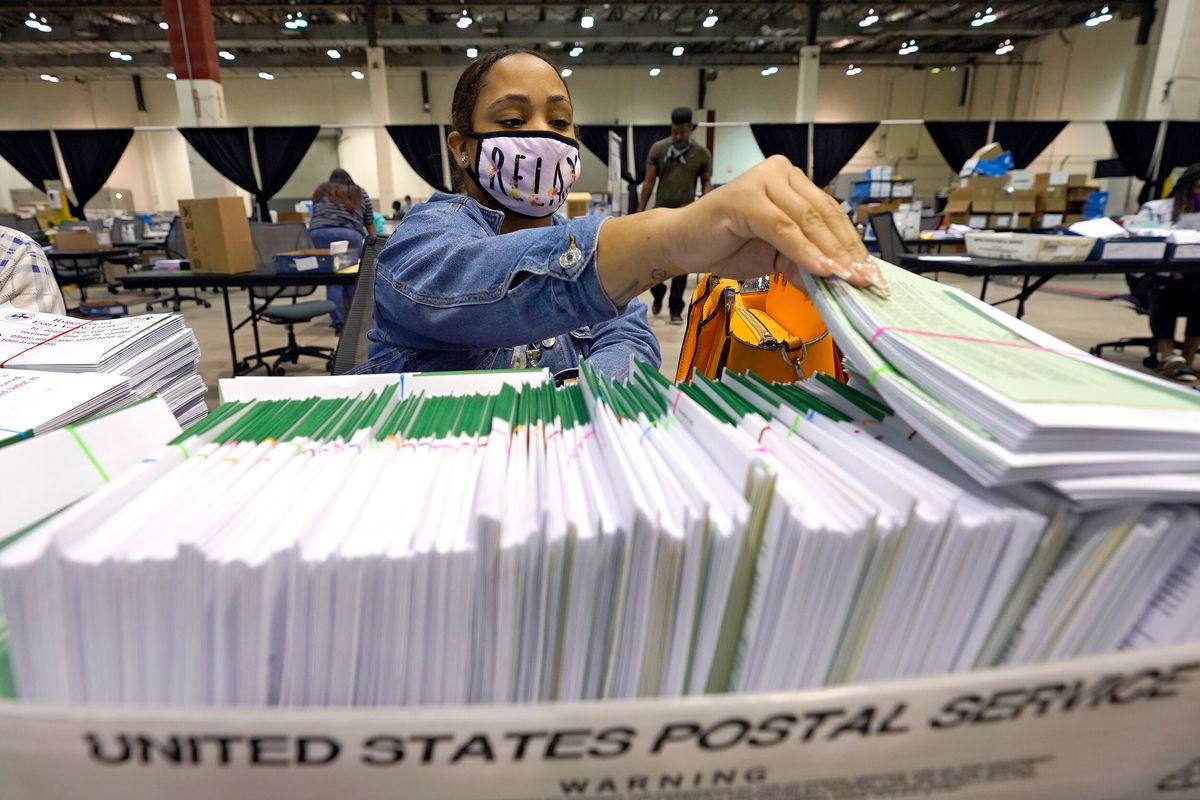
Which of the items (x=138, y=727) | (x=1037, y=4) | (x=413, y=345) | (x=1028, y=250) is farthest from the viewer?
(x=1037, y=4)

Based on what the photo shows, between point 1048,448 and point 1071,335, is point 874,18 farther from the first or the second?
point 1048,448

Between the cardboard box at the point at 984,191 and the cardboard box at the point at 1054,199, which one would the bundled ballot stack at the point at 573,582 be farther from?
the cardboard box at the point at 1054,199

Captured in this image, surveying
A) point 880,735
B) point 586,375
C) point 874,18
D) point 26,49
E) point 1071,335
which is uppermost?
point 874,18

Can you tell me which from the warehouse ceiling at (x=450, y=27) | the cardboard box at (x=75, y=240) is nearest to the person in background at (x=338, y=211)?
the cardboard box at (x=75, y=240)

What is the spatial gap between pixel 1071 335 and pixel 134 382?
22.0ft

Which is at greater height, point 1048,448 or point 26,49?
point 26,49

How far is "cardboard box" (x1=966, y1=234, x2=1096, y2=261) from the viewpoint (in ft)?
10.7

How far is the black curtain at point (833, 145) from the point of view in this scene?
7918 millimetres

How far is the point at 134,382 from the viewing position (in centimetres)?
77

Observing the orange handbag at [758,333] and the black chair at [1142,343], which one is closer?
the orange handbag at [758,333]

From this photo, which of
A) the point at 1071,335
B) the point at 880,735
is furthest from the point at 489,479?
the point at 1071,335

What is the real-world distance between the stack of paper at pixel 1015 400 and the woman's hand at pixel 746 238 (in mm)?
37

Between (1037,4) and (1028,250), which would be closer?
(1028,250)

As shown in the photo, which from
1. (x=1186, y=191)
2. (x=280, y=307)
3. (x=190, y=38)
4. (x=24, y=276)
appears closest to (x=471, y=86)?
(x=24, y=276)
